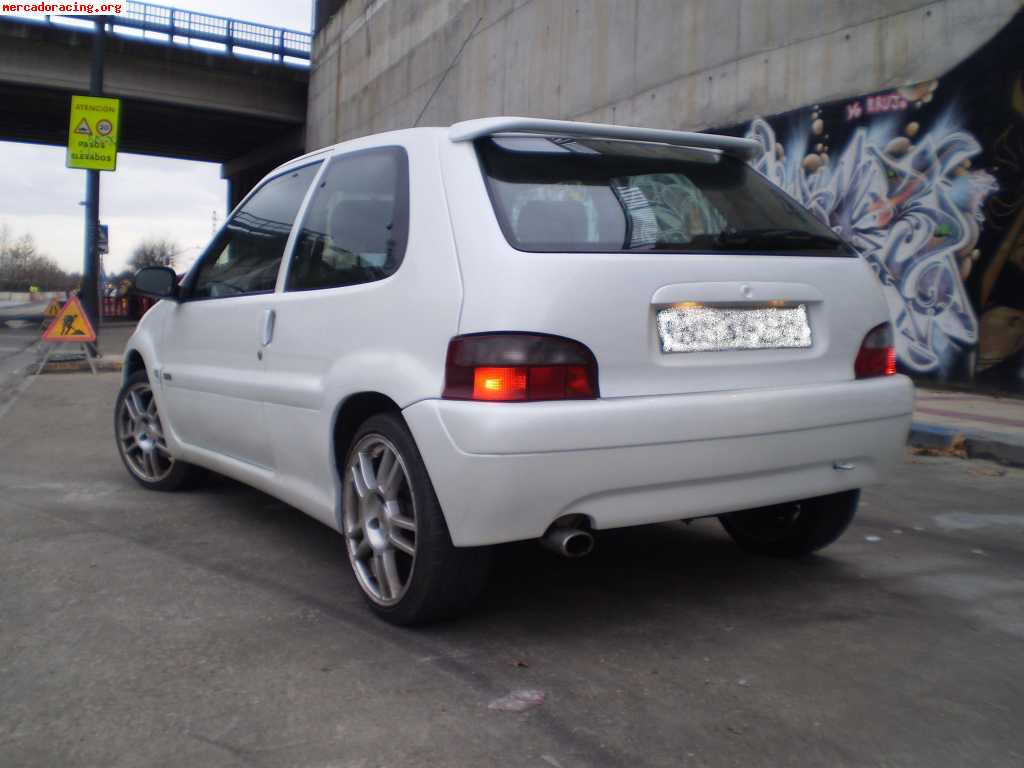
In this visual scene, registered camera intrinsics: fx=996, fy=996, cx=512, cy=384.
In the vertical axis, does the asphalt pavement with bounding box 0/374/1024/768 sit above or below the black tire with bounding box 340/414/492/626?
below

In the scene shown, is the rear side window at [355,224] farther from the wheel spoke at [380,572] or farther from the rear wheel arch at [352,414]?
the wheel spoke at [380,572]

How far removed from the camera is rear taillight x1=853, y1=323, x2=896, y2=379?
336 centimetres

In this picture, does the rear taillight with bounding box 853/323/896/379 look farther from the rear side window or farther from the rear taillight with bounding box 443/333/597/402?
the rear side window

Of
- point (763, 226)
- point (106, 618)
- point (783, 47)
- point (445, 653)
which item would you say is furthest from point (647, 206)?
point (783, 47)

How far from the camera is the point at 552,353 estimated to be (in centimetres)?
277

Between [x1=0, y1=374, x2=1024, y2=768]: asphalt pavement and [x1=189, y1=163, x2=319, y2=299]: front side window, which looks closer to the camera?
[x1=0, y1=374, x2=1024, y2=768]: asphalt pavement

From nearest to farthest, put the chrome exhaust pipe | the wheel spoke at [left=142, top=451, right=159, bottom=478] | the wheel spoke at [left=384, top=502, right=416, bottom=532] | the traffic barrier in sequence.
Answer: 1. the chrome exhaust pipe
2. the wheel spoke at [left=384, top=502, right=416, bottom=532]
3. the wheel spoke at [left=142, top=451, right=159, bottom=478]
4. the traffic barrier

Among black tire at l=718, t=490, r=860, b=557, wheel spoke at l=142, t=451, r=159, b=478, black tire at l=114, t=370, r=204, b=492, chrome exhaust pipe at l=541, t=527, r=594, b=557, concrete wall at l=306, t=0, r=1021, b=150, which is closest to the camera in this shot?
chrome exhaust pipe at l=541, t=527, r=594, b=557

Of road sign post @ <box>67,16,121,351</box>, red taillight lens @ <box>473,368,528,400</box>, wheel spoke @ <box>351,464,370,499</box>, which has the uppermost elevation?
road sign post @ <box>67,16,121,351</box>

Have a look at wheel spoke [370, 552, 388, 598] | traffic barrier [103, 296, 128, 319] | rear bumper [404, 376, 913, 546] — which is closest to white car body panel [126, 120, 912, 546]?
rear bumper [404, 376, 913, 546]

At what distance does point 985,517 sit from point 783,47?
880 centimetres

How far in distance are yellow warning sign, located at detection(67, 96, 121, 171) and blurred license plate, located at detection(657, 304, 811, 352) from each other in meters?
15.7

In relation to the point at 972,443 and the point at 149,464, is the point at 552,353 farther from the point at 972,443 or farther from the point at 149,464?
the point at 972,443

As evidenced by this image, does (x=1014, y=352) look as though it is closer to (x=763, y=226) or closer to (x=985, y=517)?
(x=985, y=517)
